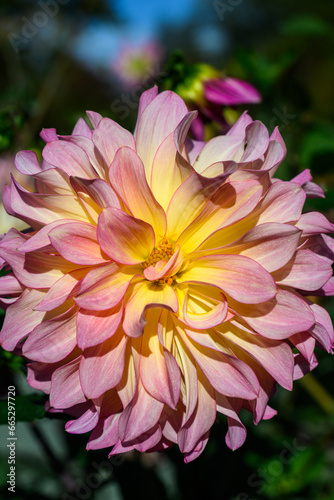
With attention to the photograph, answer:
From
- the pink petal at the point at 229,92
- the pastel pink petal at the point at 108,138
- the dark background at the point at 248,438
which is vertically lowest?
the dark background at the point at 248,438

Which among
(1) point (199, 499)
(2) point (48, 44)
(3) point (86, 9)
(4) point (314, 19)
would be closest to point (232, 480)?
(1) point (199, 499)

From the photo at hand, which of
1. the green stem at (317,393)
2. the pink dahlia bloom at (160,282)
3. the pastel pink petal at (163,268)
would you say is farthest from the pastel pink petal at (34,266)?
the green stem at (317,393)

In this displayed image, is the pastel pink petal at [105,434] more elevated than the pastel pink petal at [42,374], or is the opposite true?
the pastel pink petal at [42,374]

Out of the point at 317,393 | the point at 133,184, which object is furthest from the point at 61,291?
the point at 317,393

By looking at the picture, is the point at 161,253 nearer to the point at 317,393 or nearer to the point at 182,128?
the point at 182,128

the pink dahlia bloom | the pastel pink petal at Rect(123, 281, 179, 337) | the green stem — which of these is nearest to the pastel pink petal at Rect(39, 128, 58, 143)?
the pink dahlia bloom

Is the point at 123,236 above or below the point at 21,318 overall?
above

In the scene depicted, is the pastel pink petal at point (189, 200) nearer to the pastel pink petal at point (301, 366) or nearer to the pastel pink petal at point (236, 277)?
the pastel pink petal at point (236, 277)
